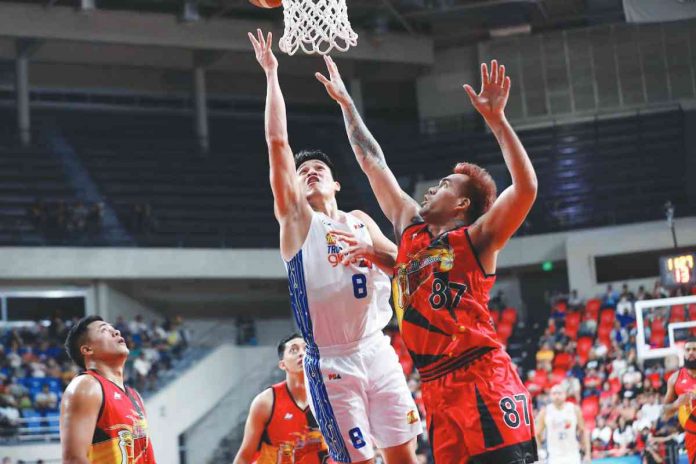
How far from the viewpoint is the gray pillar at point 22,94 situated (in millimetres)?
24453

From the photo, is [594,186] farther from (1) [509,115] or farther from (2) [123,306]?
(2) [123,306]

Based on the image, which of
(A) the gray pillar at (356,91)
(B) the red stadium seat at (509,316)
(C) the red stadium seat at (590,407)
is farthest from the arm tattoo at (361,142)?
(A) the gray pillar at (356,91)

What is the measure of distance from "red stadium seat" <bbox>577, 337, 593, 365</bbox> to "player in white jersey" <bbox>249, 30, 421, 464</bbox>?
13545 millimetres

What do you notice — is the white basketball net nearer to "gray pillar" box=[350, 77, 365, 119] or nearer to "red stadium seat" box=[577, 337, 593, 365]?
"red stadium seat" box=[577, 337, 593, 365]

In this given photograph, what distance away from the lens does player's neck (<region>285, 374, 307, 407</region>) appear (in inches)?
282

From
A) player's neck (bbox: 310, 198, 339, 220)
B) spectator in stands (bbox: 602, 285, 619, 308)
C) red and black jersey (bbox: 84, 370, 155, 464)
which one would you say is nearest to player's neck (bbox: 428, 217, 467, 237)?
player's neck (bbox: 310, 198, 339, 220)

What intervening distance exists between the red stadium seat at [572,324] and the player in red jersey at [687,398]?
33.8ft

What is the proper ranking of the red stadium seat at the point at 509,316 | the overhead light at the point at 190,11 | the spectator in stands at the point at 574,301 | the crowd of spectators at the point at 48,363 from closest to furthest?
the crowd of spectators at the point at 48,363 → the spectator in stands at the point at 574,301 → the red stadium seat at the point at 509,316 → the overhead light at the point at 190,11

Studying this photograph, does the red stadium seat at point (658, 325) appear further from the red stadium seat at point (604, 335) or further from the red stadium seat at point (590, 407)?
the red stadium seat at point (604, 335)

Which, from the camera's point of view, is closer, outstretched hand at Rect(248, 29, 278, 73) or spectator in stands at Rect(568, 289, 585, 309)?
outstretched hand at Rect(248, 29, 278, 73)

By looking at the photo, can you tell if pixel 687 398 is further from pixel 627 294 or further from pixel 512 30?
pixel 512 30

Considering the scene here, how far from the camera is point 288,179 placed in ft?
17.7

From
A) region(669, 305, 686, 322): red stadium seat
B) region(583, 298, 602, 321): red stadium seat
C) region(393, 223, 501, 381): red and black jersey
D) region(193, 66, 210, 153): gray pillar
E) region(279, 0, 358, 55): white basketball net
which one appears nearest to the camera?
region(393, 223, 501, 381): red and black jersey

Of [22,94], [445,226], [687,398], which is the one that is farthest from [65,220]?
[445,226]
